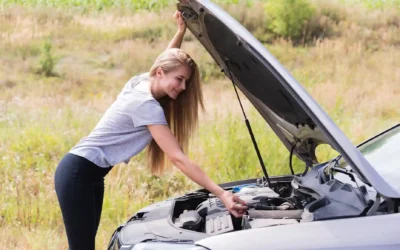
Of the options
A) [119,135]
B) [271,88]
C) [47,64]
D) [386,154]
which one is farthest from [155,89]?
[47,64]

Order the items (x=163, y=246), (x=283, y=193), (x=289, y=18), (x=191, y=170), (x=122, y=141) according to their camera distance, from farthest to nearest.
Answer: (x=289, y=18), (x=283, y=193), (x=122, y=141), (x=191, y=170), (x=163, y=246)

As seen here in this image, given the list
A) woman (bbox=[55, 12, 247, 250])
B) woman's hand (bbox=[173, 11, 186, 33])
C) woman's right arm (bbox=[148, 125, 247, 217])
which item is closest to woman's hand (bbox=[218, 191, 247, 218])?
woman's right arm (bbox=[148, 125, 247, 217])

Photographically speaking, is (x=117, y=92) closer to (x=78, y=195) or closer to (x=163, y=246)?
(x=78, y=195)

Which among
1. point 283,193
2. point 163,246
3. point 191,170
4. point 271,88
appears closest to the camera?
point 163,246

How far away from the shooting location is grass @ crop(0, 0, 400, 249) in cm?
643

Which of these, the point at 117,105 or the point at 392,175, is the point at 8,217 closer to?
the point at 117,105

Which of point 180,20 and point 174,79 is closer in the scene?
point 174,79

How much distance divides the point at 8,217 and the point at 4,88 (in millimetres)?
4001

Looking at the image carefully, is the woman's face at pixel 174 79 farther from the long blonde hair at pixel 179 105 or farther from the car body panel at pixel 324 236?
the car body panel at pixel 324 236

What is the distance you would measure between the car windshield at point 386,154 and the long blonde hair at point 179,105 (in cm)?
88

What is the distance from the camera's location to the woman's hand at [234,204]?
311cm

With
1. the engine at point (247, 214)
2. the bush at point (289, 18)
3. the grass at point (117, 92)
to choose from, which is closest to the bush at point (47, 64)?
the grass at point (117, 92)

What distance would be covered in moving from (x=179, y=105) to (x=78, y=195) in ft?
2.52

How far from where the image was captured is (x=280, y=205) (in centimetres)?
331
